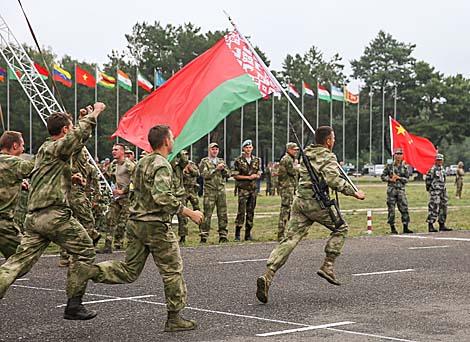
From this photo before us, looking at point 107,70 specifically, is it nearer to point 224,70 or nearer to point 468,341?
point 224,70

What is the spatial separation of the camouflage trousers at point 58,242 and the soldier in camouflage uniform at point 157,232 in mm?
187

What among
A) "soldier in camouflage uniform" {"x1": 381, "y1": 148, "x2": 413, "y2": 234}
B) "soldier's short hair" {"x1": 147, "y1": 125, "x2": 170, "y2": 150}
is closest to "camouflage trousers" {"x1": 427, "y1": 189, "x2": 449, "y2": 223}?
"soldier in camouflage uniform" {"x1": 381, "y1": 148, "x2": 413, "y2": 234}

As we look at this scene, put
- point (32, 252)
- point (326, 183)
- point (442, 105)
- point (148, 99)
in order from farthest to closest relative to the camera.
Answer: point (442, 105), point (148, 99), point (326, 183), point (32, 252)

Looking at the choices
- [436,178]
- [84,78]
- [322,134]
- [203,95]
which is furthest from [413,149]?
[84,78]

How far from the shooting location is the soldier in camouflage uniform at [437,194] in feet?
65.9

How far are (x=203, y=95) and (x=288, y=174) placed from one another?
608 cm

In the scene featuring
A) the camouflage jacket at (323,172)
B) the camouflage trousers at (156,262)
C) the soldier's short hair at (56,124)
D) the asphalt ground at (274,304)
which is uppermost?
the soldier's short hair at (56,124)

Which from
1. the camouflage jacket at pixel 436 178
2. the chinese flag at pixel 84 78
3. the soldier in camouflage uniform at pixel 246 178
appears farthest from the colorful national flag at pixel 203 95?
the chinese flag at pixel 84 78

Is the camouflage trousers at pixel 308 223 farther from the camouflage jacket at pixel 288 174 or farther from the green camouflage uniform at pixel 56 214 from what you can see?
the camouflage jacket at pixel 288 174

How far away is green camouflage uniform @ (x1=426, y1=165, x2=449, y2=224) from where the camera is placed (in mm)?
20094

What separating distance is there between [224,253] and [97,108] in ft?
23.5

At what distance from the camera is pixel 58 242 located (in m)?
7.98

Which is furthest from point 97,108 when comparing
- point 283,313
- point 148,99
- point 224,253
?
point 224,253

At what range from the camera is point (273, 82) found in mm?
12109
